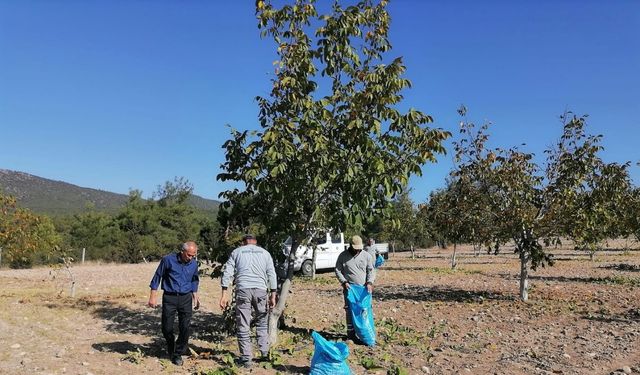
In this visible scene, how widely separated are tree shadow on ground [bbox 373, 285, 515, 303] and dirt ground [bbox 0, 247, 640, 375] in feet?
0.10

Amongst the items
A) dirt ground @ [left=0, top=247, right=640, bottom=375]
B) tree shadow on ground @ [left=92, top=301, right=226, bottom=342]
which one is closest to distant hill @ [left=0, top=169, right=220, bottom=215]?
dirt ground @ [left=0, top=247, right=640, bottom=375]

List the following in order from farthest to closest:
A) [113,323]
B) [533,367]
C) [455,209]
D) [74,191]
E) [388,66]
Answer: [74,191]
[455,209]
[113,323]
[388,66]
[533,367]

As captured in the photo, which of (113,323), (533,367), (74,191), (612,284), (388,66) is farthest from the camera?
(74,191)

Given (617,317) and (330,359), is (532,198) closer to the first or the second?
(617,317)

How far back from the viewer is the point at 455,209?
1346cm

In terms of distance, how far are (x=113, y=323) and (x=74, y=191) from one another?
111833 millimetres

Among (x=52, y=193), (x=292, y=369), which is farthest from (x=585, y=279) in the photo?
(x=52, y=193)

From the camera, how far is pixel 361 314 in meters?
7.93

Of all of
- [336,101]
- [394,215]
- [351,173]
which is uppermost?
[336,101]

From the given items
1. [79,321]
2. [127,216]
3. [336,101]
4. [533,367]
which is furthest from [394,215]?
[127,216]

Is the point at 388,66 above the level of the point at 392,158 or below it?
above

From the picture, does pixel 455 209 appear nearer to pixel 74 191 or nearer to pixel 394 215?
pixel 394 215

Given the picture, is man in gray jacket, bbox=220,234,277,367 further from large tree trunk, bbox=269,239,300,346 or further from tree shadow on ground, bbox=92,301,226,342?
tree shadow on ground, bbox=92,301,226,342

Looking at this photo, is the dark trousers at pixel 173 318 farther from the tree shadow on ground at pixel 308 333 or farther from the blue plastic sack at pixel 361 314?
the blue plastic sack at pixel 361 314
